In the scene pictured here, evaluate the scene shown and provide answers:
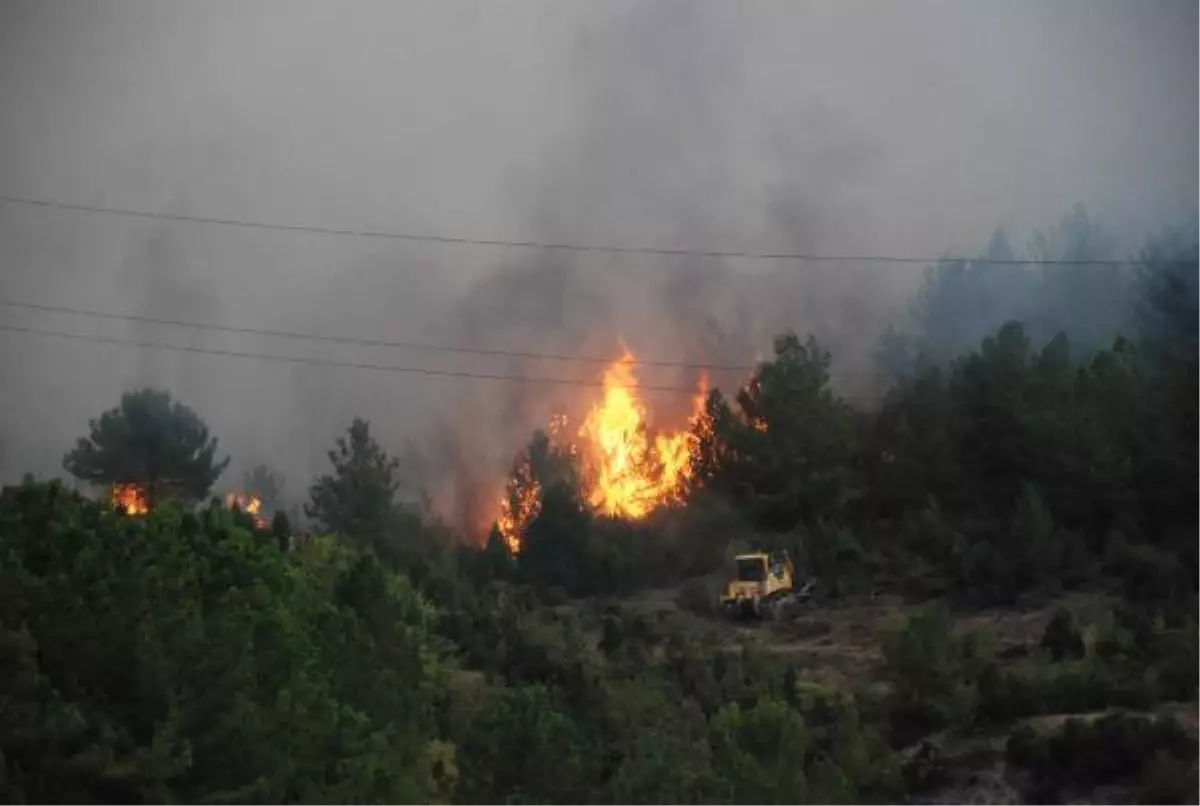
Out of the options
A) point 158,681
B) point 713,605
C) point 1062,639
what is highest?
point 713,605

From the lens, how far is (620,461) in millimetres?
39438

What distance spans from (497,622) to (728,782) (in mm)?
11949

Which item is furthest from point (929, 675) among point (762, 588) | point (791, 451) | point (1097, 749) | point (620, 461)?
point (620, 461)

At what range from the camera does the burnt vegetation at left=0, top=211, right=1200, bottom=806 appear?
13.8 m

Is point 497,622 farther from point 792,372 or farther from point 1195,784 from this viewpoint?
point 1195,784

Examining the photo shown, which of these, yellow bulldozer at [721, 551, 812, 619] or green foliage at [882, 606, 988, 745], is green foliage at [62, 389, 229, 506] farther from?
green foliage at [882, 606, 988, 745]

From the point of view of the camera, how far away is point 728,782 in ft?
51.5

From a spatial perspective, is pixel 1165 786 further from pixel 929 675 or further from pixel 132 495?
pixel 132 495

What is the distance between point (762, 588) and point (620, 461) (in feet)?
35.3

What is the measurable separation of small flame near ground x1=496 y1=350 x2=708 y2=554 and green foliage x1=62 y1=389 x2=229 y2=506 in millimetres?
8478

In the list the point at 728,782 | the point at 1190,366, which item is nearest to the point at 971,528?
the point at 1190,366

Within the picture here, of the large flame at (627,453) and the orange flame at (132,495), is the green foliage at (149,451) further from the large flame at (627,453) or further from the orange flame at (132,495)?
the large flame at (627,453)

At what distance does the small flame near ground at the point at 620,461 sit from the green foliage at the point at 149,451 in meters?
8.48

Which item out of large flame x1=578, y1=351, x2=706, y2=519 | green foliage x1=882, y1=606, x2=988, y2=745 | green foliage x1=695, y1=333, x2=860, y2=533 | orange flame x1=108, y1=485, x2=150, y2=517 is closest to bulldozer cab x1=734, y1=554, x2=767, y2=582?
green foliage x1=695, y1=333, x2=860, y2=533
